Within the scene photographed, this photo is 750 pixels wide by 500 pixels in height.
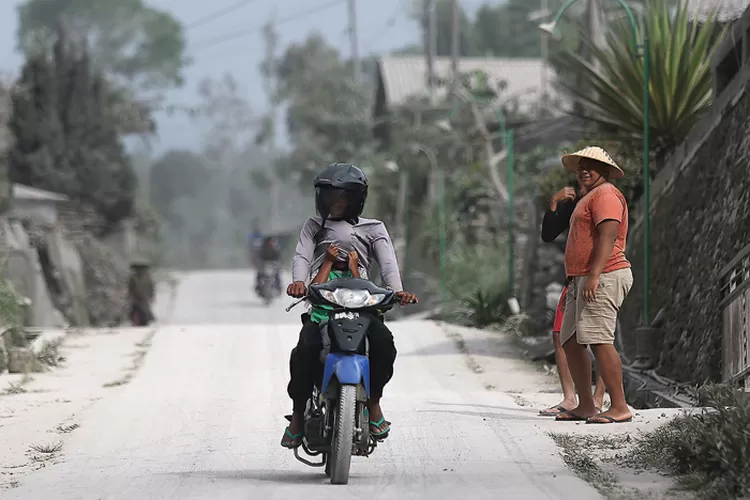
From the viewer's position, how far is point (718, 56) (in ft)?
41.0

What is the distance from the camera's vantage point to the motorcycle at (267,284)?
3356cm

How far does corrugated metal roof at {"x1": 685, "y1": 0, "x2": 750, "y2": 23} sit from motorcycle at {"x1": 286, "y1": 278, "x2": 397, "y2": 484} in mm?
7483

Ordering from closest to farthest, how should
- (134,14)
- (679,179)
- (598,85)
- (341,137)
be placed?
(679,179) → (598,85) → (341,137) → (134,14)

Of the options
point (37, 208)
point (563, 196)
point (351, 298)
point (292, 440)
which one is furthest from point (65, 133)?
point (351, 298)

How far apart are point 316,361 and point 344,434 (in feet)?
1.87

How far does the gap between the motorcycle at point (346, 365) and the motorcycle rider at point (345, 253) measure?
0.36 feet

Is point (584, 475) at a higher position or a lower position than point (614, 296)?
lower

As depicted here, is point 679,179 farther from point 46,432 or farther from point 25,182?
point 25,182

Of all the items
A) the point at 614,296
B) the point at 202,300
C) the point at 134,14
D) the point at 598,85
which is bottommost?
the point at 202,300

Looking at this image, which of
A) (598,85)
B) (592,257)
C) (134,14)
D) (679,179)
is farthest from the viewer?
(134,14)

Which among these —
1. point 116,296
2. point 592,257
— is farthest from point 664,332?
point 116,296

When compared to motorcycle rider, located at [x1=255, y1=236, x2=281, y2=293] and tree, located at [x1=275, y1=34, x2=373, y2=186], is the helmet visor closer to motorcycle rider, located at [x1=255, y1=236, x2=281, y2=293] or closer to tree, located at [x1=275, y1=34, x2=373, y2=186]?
motorcycle rider, located at [x1=255, y1=236, x2=281, y2=293]

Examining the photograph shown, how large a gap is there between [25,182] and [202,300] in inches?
234

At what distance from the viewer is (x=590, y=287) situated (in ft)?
30.1
